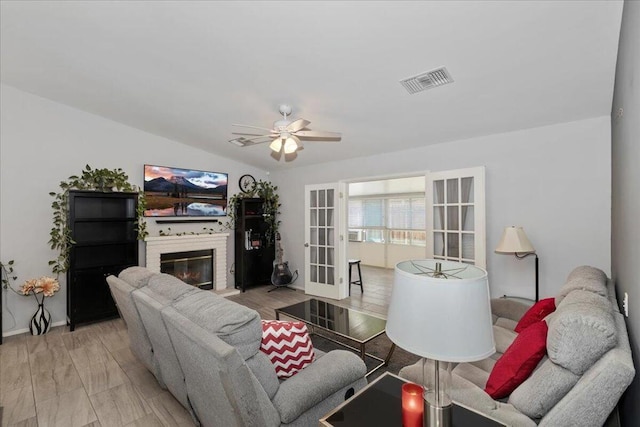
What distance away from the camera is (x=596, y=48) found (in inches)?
86.2

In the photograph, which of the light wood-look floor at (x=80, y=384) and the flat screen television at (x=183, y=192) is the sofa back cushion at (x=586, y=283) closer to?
the light wood-look floor at (x=80, y=384)

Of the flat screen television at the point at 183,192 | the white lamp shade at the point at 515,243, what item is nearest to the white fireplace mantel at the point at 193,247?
the flat screen television at the point at 183,192

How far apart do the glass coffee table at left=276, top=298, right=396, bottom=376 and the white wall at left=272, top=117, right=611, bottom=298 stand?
6.05 feet

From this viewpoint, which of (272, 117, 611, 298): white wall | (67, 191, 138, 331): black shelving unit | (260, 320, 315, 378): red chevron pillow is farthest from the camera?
(67, 191, 138, 331): black shelving unit

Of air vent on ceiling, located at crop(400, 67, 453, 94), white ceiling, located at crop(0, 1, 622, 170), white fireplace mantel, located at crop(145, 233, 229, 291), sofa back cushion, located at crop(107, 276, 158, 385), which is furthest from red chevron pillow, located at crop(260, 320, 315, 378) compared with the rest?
white fireplace mantel, located at crop(145, 233, 229, 291)

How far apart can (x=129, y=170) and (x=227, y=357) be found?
4.68 m

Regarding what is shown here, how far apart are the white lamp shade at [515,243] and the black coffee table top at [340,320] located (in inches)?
61.2

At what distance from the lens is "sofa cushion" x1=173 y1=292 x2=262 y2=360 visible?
152 cm

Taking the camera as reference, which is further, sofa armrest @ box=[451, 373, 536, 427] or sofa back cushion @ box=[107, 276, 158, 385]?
sofa back cushion @ box=[107, 276, 158, 385]

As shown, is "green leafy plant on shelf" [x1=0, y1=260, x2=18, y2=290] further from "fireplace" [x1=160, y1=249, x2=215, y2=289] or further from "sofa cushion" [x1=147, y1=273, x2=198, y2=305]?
"sofa cushion" [x1=147, y1=273, x2=198, y2=305]

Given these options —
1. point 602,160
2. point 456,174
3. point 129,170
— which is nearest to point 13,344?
point 129,170

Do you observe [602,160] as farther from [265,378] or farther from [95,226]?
[95,226]

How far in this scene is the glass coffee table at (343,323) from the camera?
288 cm

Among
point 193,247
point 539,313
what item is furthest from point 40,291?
point 539,313
